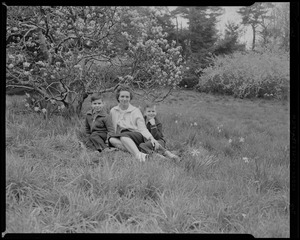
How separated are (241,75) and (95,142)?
2.41 metres

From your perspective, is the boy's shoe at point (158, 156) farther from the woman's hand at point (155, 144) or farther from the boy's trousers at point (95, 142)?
the boy's trousers at point (95, 142)

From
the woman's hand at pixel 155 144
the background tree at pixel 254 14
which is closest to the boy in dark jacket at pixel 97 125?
the woman's hand at pixel 155 144

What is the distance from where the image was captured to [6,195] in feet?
6.99

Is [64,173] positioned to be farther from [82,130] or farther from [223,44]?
[223,44]

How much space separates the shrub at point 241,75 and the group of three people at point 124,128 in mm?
1113

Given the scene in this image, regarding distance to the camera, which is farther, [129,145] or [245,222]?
[129,145]

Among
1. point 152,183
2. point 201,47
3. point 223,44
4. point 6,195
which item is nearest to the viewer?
point 6,195

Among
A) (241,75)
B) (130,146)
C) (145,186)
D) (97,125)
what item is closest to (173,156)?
(130,146)

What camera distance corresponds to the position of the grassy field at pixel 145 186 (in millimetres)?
2148

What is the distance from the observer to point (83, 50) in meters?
4.43

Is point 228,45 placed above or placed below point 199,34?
below

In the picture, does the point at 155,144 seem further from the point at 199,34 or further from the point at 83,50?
the point at 83,50
